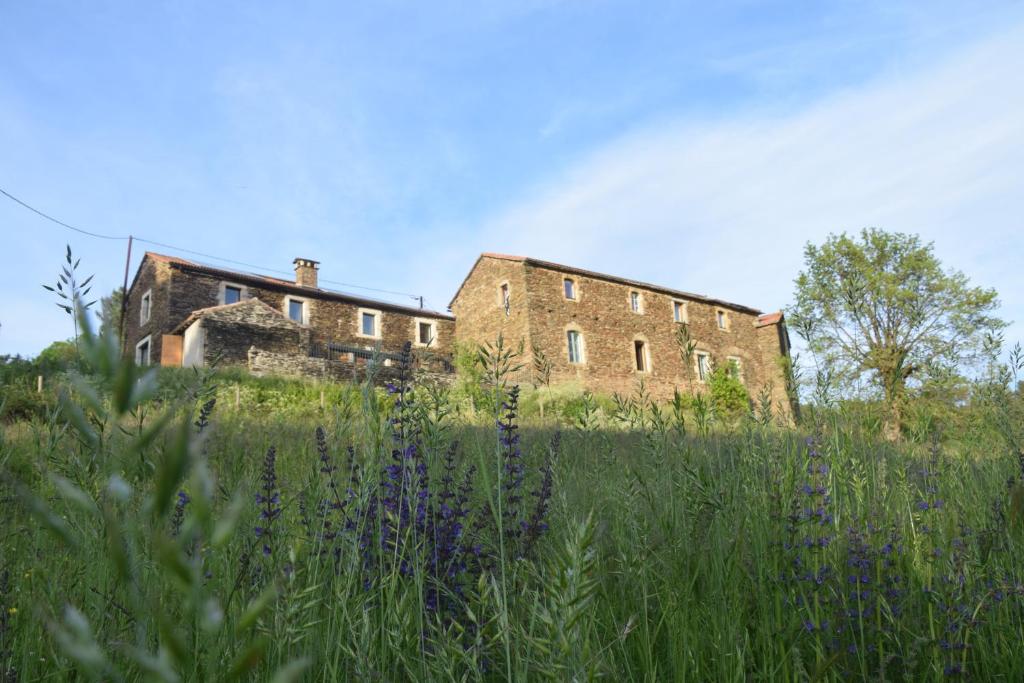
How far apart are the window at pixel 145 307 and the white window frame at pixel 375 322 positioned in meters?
9.18

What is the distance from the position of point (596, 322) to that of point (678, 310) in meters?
6.51

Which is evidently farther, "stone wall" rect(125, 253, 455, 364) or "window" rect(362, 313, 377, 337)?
"window" rect(362, 313, 377, 337)

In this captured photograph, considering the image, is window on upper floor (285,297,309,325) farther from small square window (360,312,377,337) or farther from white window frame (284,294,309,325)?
small square window (360,312,377,337)

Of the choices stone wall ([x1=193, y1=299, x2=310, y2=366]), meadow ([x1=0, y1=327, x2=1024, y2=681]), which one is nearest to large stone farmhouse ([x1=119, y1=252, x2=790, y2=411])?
stone wall ([x1=193, y1=299, x2=310, y2=366])

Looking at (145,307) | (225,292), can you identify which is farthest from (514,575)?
(145,307)

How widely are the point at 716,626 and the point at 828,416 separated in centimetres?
228

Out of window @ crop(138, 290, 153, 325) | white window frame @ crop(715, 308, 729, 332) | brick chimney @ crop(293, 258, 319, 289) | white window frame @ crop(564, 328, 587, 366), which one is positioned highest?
brick chimney @ crop(293, 258, 319, 289)

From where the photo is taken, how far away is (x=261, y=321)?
25.6 metres

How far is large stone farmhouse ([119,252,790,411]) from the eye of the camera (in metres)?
25.2

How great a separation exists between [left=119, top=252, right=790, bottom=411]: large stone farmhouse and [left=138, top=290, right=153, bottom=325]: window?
92mm

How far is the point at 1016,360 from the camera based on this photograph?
443 cm

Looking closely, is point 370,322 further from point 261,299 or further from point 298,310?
point 261,299

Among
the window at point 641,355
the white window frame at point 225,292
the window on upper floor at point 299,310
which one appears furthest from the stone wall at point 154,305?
the window at point 641,355

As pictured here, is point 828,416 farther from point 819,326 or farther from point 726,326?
point 726,326
